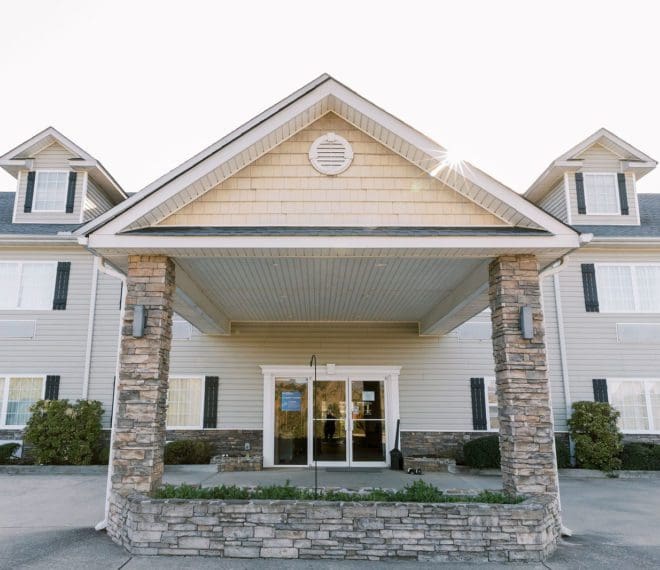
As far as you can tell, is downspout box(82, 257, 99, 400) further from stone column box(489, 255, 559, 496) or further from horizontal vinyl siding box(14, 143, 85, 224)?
stone column box(489, 255, 559, 496)

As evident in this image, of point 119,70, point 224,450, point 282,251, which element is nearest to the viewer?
point 282,251

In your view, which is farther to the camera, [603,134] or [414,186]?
[603,134]

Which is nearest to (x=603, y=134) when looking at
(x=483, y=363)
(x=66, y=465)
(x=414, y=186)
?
(x=483, y=363)

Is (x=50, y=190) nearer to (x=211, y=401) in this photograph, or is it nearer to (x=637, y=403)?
(x=211, y=401)

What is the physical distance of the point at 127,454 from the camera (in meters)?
6.31

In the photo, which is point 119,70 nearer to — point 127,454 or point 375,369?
point 127,454

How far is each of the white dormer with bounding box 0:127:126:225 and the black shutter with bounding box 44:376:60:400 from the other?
394cm

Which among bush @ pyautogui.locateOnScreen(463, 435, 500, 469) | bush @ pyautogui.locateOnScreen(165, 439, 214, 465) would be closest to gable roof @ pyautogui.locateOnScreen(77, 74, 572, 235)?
bush @ pyautogui.locateOnScreen(463, 435, 500, 469)

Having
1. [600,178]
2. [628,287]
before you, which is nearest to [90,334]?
[628,287]

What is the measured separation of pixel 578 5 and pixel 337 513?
7.13 meters

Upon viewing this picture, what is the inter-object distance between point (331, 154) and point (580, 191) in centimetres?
948

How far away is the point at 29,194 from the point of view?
14016 millimetres

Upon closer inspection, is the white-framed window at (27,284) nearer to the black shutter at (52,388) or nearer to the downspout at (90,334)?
the downspout at (90,334)

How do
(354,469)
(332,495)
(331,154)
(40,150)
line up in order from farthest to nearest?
(40,150) < (354,469) < (331,154) < (332,495)
